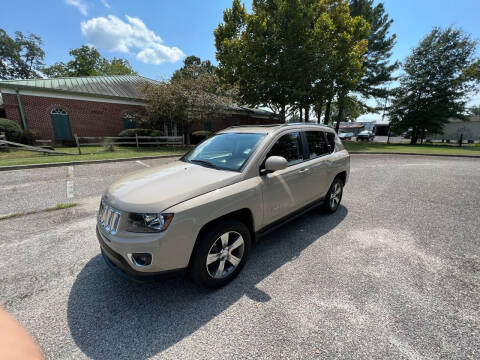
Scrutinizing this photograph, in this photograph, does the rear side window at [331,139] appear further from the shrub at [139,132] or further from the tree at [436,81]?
the tree at [436,81]

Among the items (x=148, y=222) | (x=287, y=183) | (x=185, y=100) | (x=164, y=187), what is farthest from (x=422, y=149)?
(x=148, y=222)

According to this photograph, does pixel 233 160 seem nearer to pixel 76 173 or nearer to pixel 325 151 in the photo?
pixel 325 151

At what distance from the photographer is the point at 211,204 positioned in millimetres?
2107

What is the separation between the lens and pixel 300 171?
3205 millimetres

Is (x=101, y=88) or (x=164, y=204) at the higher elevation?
(x=101, y=88)

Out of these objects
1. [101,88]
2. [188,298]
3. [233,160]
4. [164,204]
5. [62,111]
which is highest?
[101,88]

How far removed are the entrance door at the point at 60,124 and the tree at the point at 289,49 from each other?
519 inches

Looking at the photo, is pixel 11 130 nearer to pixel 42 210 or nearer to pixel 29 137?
pixel 29 137

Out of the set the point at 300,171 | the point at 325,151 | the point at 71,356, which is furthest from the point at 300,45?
the point at 71,356

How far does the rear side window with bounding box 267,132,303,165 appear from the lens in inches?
117

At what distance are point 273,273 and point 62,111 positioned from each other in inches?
802

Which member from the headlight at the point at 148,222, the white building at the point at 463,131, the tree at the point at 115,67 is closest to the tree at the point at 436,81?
the white building at the point at 463,131

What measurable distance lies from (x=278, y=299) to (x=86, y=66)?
5774 cm

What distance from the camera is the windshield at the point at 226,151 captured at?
2746 mm
